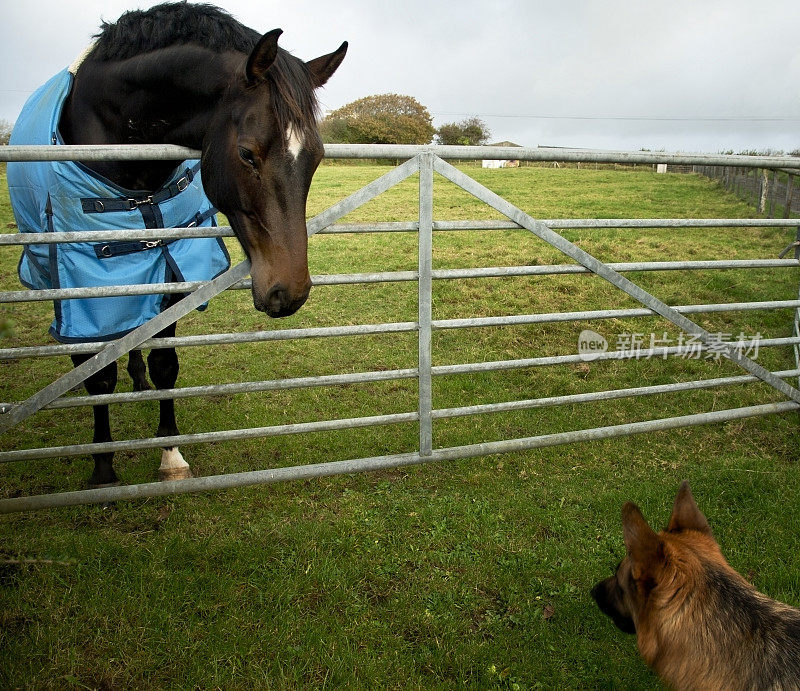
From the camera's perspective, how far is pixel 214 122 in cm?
265

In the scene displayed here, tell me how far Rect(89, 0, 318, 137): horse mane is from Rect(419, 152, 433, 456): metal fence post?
0.69 m

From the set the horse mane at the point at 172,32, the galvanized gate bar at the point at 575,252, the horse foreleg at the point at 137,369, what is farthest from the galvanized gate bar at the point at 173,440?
the horse mane at the point at 172,32

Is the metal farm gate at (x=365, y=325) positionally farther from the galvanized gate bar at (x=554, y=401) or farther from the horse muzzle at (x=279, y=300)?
the horse muzzle at (x=279, y=300)

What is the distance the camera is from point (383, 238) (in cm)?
1151

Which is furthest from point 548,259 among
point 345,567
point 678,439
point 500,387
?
point 345,567

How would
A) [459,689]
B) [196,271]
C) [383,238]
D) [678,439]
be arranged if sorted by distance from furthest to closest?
1. [383,238]
2. [678,439]
3. [196,271]
4. [459,689]

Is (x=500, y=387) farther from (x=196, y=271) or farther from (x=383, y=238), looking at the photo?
(x=383, y=238)

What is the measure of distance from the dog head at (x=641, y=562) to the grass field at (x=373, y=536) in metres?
0.38

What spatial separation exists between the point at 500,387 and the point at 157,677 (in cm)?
342

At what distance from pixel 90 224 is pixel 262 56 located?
132 centimetres

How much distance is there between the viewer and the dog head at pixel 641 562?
1.86 m

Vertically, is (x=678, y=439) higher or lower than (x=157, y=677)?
higher

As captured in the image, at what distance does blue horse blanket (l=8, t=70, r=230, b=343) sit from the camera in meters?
2.92

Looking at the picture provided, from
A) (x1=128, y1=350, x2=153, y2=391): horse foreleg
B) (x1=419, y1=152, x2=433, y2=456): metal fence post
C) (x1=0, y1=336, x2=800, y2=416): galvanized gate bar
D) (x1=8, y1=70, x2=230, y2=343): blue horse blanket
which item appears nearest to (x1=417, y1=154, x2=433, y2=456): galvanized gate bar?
(x1=419, y1=152, x2=433, y2=456): metal fence post
